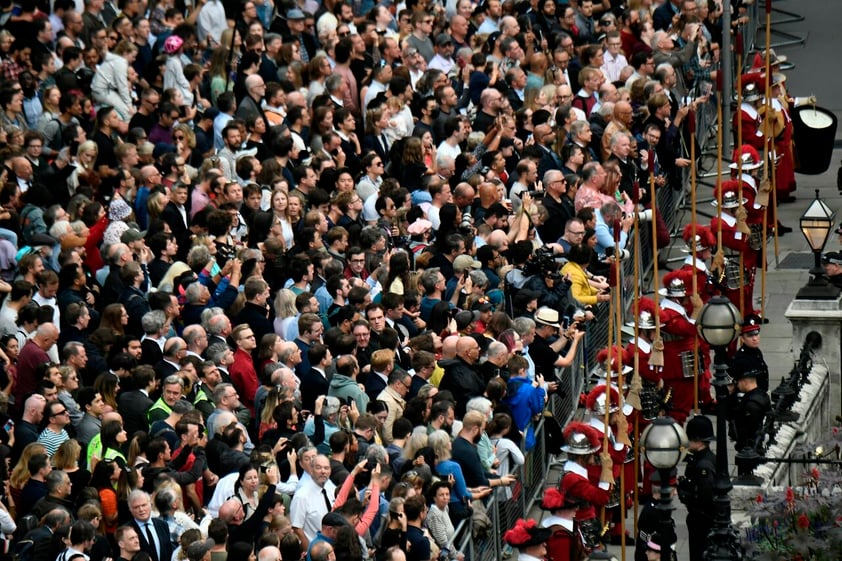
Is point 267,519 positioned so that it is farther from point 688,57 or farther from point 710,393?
point 688,57

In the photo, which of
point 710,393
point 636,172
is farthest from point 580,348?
point 636,172

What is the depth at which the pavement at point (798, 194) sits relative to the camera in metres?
24.6

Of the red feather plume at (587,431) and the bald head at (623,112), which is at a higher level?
the bald head at (623,112)

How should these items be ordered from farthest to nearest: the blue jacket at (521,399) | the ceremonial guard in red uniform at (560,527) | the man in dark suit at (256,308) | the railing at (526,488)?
the man in dark suit at (256,308), the blue jacket at (521,399), the ceremonial guard in red uniform at (560,527), the railing at (526,488)

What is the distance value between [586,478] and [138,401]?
3.97 meters

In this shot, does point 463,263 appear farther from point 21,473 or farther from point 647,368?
point 21,473

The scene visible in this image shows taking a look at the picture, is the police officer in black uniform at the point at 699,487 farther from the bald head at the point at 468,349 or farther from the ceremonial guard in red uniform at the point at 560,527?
the bald head at the point at 468,349

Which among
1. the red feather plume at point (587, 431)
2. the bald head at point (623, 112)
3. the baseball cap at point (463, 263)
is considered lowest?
the red feather plume at point (587, 431)

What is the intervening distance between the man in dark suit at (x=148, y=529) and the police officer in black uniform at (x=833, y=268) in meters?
9.75

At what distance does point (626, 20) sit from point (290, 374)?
41.7 ft

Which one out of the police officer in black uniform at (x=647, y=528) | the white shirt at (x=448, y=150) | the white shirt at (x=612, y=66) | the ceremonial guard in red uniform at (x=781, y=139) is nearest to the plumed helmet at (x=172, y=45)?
the white shirt at (x=448, y=150)

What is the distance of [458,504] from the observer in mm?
18516

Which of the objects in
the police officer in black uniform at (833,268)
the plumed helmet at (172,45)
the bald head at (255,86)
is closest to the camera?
the police officer in black uniform at (833,268)

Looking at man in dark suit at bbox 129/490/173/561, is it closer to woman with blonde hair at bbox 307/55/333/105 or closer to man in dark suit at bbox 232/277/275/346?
man in dark suit at bbox 232/277/275/346
